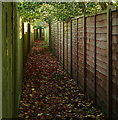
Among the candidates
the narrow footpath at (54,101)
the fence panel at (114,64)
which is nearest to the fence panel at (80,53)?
the narrow footpath at (54,101)

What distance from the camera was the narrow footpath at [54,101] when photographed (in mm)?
5239

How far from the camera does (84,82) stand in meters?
6.93

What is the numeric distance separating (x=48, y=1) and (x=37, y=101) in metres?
7.75

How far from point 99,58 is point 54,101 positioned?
158 cm

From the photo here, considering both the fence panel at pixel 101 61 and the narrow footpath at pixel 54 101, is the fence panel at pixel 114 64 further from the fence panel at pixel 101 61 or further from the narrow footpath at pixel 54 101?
the narrow footpath at pixel 54 101

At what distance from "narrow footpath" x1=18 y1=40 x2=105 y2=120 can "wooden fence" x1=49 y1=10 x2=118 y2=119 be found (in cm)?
25

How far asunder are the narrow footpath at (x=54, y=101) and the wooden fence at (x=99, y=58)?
246mm

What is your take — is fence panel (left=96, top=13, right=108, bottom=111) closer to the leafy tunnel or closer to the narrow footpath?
the leafy tunnel

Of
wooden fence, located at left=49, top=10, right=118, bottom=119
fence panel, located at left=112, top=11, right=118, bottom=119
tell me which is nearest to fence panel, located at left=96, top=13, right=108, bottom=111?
wooden fence, located at left=49, top=10, right=118, bottom=119

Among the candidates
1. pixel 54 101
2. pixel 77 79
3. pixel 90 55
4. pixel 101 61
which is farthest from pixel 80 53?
pixel 101 61

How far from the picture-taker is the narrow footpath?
17.2 ft

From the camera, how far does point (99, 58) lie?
5.50 m

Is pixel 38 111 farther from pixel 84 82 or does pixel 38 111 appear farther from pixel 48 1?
pixel 48 1

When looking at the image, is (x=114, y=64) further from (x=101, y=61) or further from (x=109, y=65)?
(x=101, y=61)
